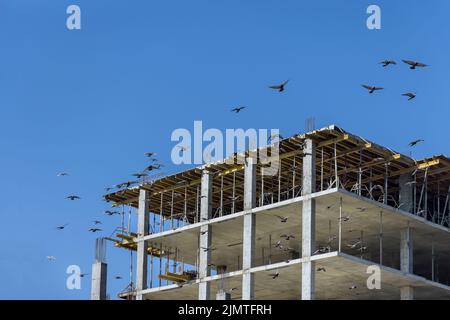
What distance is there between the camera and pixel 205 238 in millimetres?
85250

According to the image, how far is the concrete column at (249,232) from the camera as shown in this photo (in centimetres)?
8044

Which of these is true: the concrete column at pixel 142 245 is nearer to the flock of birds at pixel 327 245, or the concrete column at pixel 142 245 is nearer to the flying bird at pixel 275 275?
the flock of birds at pixel 327 245

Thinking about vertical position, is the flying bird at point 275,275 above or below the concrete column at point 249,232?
below

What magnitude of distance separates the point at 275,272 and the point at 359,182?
8776 millimetres

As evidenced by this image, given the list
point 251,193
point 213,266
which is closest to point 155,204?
point 213,266

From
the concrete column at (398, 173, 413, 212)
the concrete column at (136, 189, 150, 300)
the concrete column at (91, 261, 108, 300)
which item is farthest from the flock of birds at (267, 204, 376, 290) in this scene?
the concrete column at (91, 261, 108, 300)

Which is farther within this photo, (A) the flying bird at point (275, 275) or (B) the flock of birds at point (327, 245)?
(A) the flying bird at point (275, 275)

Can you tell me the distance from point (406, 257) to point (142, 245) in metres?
A: 21.8

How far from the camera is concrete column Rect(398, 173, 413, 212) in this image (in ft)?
265

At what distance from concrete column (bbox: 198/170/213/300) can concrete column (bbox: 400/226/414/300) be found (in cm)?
1413

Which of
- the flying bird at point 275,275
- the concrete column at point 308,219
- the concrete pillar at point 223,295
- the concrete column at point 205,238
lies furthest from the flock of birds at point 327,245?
the concrete column at point 205,238

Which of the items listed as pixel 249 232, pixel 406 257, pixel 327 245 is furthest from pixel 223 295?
pixel 406 257

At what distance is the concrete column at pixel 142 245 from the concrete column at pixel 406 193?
20876 millimetres

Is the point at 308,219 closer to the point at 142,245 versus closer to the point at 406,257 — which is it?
the point at 406,257
